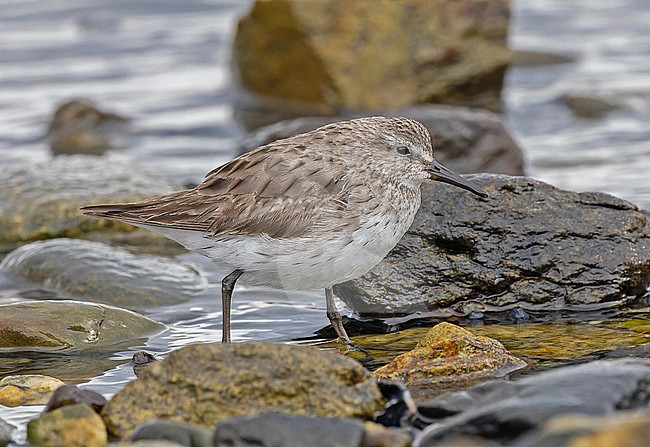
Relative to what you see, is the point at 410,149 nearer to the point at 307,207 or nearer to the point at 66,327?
the point at 307,207

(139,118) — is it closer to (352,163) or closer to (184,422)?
(352,163)

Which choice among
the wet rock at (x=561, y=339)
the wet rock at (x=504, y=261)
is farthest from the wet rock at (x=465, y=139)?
the wet rock at (x=561, y=339)

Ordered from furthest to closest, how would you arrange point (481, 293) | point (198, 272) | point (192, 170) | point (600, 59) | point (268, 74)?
1. point (600, 59)
2. point (268, 74)
3. point (192, 170)
4. point (198, 272)
5. point (481, 293)

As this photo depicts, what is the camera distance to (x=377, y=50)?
14859 millimetres

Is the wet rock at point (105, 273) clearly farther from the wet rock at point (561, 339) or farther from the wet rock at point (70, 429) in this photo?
the wet rock at point (70, 429)

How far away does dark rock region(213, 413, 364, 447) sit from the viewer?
510cm

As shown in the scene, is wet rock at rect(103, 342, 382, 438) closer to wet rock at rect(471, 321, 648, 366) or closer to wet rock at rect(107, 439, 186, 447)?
wet rock at rect(107, 439, 186, 447)

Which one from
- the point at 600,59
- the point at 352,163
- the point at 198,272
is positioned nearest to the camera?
the point at 352,163

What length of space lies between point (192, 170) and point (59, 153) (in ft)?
7.41

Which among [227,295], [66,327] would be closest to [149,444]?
[227,295]

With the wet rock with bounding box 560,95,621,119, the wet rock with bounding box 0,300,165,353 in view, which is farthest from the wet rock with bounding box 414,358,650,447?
the wet rock with bounding box 560,95,621,119

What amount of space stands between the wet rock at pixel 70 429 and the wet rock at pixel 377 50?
31.5 ft

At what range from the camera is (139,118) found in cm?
1577

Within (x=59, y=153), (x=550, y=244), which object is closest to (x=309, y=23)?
(x=59, y=153)
